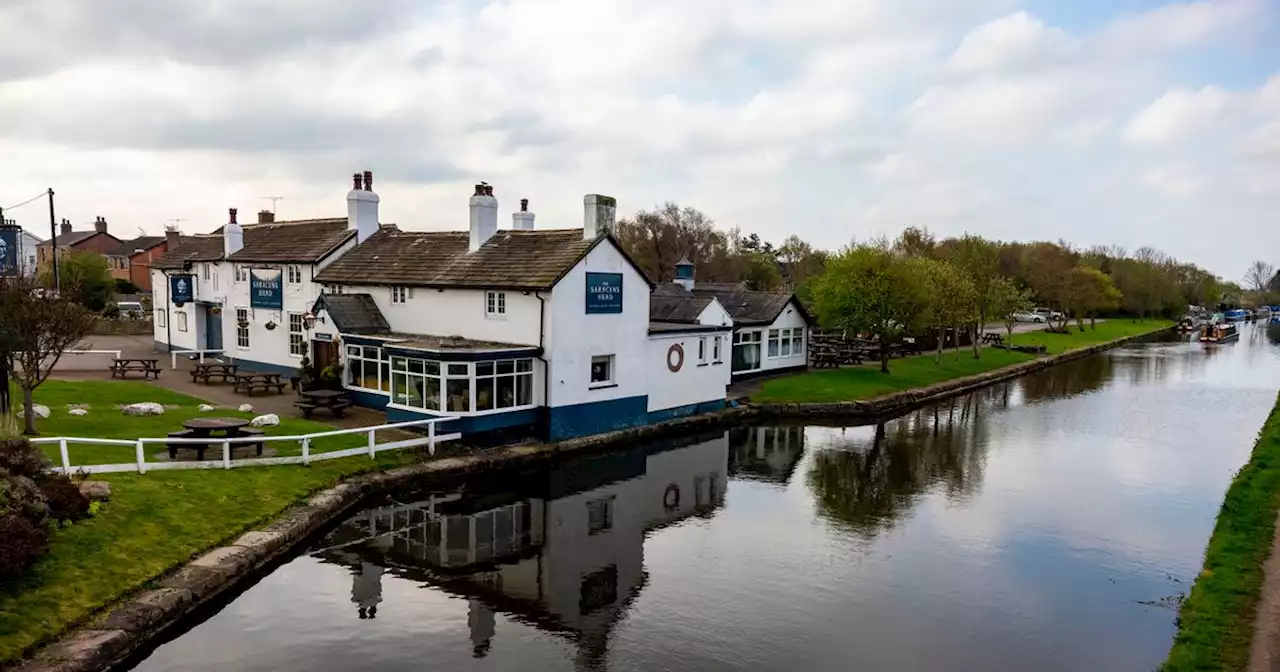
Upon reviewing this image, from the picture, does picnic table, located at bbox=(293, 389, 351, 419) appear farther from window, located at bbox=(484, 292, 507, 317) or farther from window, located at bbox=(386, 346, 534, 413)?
window, located at bbox=(484, 292, 507, 317)

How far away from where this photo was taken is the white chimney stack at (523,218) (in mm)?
28922

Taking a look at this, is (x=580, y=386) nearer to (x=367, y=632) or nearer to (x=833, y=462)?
(x=833, y=462)

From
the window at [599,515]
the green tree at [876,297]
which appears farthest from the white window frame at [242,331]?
the green tree at [876,297]

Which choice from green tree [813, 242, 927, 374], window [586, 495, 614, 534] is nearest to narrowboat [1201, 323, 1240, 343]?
green tree [813, 242, 927, 374]

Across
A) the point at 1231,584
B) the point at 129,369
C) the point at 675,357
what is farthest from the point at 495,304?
the point at 1231,584

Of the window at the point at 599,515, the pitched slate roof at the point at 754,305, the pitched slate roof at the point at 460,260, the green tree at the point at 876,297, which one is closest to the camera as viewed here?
the window at the point at 599,515

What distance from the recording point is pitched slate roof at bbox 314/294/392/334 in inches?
1016

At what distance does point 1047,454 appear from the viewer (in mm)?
24797

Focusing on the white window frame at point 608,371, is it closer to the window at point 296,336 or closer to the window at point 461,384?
the window at point 461,384

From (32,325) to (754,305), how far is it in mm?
28522

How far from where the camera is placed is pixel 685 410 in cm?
2800

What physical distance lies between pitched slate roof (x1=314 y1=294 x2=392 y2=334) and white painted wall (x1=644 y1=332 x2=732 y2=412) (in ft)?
29.5

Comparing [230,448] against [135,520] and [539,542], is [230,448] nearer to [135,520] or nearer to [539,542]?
[135,520]

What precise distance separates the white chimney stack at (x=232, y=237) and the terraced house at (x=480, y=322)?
0.06m
